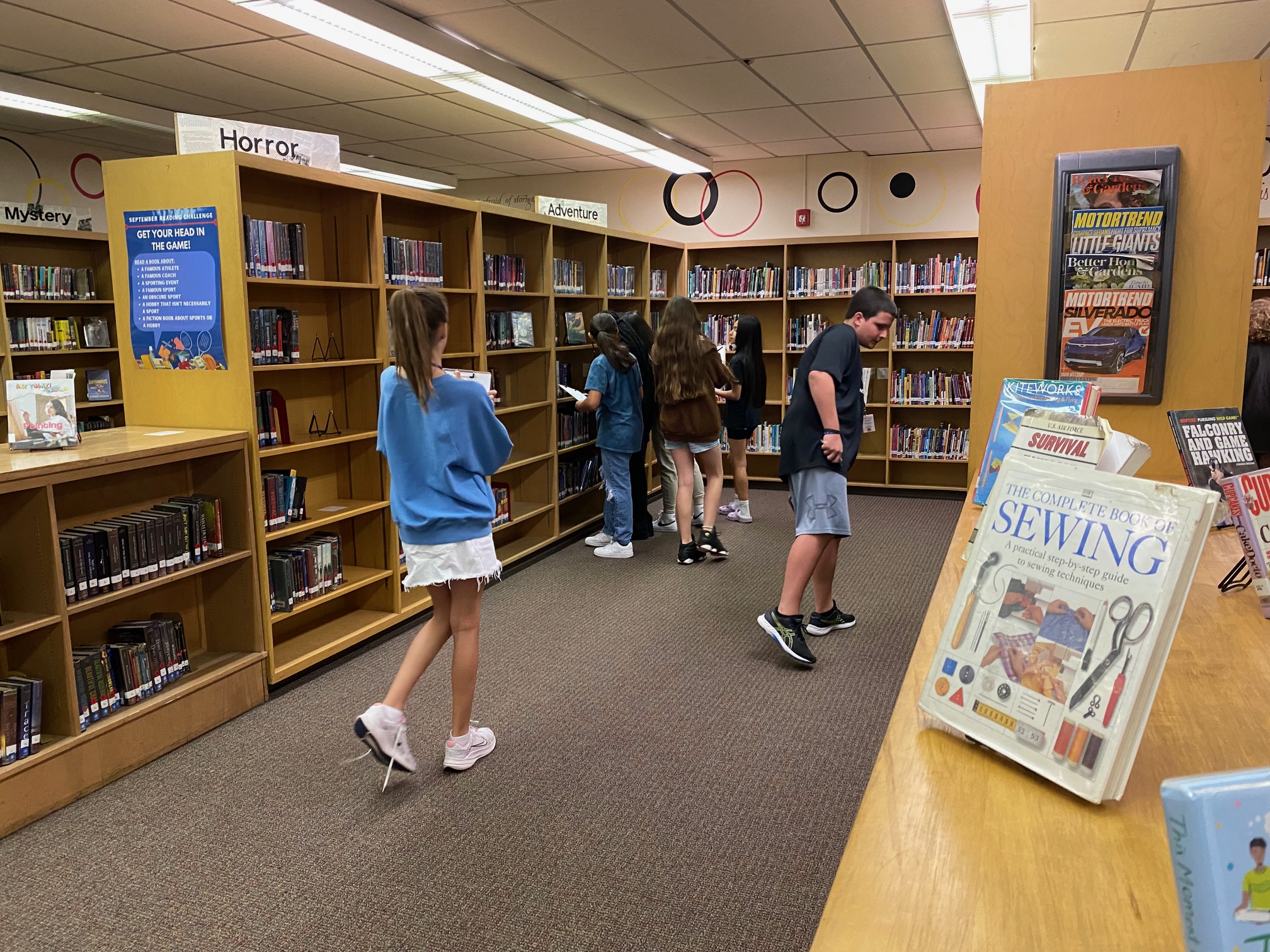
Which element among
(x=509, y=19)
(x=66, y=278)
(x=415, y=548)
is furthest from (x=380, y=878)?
(x=66, y=278)

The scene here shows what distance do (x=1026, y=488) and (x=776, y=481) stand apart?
272 inches

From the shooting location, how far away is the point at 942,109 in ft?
21.2

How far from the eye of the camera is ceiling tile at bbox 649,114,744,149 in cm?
683

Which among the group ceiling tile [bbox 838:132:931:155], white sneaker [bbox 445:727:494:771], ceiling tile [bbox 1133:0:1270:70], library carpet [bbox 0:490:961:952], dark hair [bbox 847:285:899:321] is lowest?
library carpet [bbox 0:490:961:952]

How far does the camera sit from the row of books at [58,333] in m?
6.28

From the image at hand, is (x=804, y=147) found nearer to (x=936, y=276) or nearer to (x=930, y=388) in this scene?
(x=936, y=276)

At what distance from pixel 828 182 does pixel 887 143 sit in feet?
2.28

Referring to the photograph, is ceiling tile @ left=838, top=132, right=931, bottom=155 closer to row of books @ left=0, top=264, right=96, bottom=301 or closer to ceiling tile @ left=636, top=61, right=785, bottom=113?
ceiling tile @ left=636, top=61, right=785, bottom=113

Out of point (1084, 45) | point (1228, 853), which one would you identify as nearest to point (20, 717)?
point (1228, 853)

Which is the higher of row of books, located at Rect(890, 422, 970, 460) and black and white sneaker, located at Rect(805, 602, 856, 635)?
row of books, located at Rect(890, 422, 970, 460)

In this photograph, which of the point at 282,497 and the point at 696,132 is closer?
the point at 282,497

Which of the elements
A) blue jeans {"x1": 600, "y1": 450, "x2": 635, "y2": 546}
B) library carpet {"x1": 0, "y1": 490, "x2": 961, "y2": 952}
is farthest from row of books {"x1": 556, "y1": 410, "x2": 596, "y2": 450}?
library carpet {"x1": 0, "y1": 490, "x2": 961, "y2": 952}

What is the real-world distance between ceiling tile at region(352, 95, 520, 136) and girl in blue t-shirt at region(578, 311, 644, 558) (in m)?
2.04

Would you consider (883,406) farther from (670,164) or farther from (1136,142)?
(1136,142)
